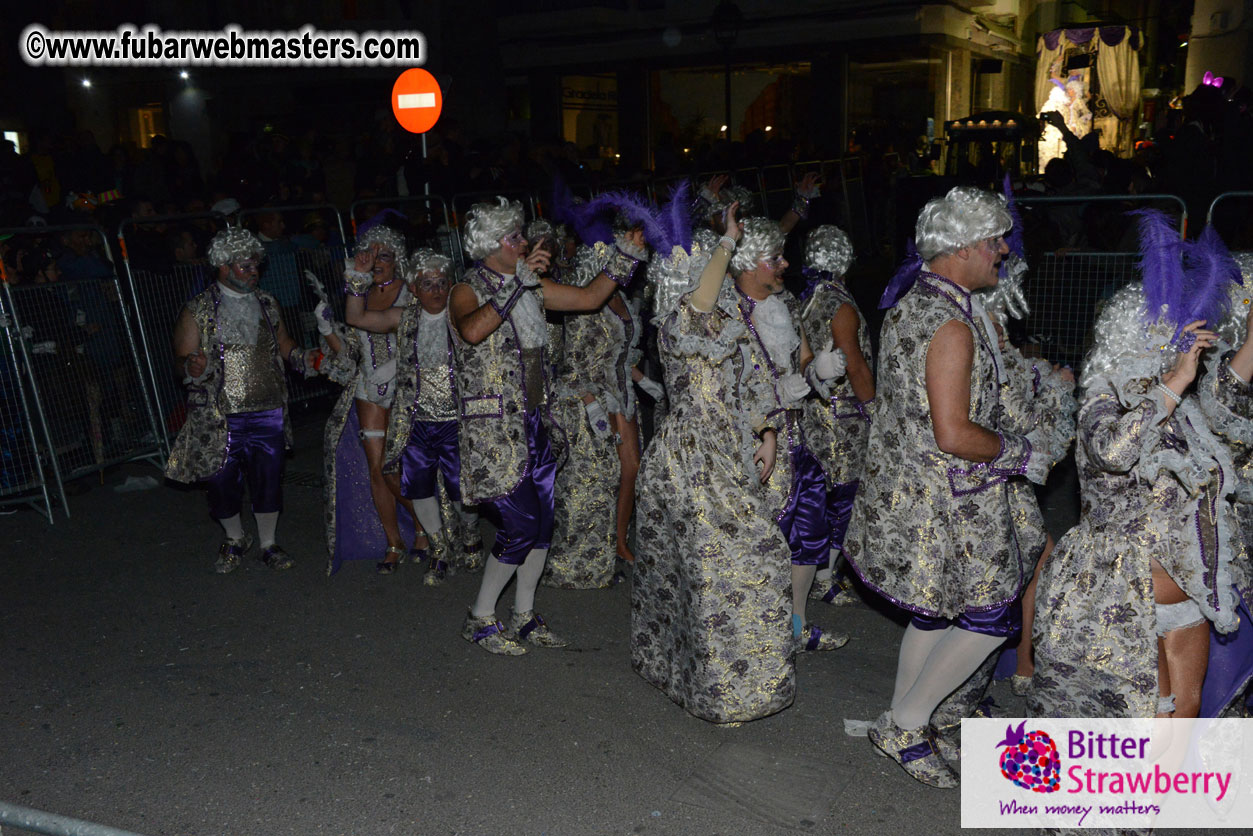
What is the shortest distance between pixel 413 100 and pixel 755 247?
10.9 meters

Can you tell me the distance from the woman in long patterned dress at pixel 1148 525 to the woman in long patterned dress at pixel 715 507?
1067mm

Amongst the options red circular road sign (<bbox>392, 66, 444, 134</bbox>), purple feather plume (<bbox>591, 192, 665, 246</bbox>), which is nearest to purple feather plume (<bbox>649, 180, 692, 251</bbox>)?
purple feather plume (<bbox>591, 192, 665, 246</bbox>)

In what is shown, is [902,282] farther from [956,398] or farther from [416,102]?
[416,102]

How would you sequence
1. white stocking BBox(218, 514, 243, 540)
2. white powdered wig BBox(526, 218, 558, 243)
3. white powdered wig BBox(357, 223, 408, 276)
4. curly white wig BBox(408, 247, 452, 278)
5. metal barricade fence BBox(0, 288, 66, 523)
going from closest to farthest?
curly white wig BBox(408, 247, 452, 278), white powdered wig BBox(526, 218, 558, 243), white powdered wig BBox(357, 223, 408, 276), white stocking BBox(218, 514, 243, 540), metal barricade fence BBox(0, 288, 66, 523)

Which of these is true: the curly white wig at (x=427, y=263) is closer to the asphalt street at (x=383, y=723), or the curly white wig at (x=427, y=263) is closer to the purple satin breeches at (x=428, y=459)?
the purple satin breeches at (x=428, y=459)

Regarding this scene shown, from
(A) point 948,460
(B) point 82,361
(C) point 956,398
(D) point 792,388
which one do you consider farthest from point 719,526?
(B) point 82,361

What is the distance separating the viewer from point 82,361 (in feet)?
24.3

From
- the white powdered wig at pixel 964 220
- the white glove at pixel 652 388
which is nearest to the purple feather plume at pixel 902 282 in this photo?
the white powdered wig at pixel 964 220

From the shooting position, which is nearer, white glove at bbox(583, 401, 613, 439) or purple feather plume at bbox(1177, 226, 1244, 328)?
purple feather plume at bbox(1177, 226, 1244, 328)

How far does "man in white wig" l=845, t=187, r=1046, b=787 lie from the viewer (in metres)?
3.23

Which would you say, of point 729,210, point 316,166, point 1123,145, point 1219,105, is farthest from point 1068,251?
point 1123,145

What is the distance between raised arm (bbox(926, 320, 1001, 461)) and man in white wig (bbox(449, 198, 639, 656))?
5.24ft

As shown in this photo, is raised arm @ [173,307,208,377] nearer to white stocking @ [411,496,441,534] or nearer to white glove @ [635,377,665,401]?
white stocking @ [411,496,441,534]

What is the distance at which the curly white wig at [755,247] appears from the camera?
412cm
